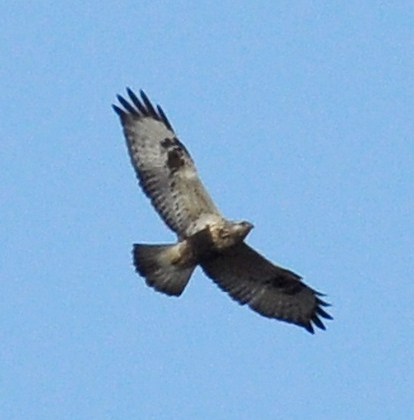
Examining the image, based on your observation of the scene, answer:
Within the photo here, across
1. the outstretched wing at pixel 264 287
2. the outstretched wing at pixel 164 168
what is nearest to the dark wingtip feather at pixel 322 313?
the outstretched wing at pixel 264 287

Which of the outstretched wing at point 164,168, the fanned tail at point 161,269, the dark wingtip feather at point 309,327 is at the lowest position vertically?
the fanned tail at point 161,269

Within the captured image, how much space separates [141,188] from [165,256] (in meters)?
0.86

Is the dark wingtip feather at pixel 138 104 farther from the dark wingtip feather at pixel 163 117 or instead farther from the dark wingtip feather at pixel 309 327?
the dark wingtip feather at pixel 309 327

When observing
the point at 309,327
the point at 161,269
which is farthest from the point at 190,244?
the point at 309,327

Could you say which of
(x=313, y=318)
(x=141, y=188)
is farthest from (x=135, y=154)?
(x=313, y=318)

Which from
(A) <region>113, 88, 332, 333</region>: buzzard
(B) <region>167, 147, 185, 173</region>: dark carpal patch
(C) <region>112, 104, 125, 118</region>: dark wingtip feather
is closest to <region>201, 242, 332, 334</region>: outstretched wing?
(A) <region>113, 88, 332, 333</region>: buzzard

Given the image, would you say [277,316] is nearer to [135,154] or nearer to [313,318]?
[313,318]

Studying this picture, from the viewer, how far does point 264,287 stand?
41.6 ft

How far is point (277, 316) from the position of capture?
1279 cm

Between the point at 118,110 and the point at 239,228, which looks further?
the point at 118,110

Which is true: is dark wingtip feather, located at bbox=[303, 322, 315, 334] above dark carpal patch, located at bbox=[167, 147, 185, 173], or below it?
below

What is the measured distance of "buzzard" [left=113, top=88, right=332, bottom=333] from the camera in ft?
39.9

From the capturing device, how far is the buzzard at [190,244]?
12148 mm

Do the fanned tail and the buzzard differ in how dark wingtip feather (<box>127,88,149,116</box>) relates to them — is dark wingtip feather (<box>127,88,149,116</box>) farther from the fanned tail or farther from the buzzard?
the fanned tail
